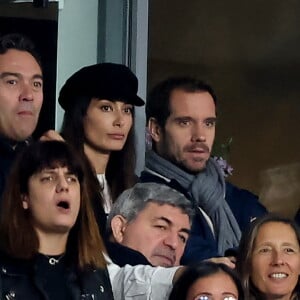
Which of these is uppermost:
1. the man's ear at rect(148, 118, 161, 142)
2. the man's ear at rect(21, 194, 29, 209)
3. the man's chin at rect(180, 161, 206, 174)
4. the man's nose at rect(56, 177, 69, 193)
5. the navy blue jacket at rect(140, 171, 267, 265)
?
the man's ear at rect(148, 118, 161, 142)

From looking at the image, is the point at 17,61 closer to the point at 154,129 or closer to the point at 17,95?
the point at 17,95

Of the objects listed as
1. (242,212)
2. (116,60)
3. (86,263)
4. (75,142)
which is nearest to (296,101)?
(116,60)

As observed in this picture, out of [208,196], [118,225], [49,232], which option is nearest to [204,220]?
[208,196]

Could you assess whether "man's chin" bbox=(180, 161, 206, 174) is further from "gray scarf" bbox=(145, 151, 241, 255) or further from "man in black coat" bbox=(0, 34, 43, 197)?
"man in black coat" bbox=(0, 34, 43, 197)

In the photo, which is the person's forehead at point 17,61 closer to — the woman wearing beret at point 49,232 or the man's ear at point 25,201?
the woman wearing beret at point 49,232

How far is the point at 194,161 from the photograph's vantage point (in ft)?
19.9

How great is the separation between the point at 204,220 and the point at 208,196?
0.12 meters

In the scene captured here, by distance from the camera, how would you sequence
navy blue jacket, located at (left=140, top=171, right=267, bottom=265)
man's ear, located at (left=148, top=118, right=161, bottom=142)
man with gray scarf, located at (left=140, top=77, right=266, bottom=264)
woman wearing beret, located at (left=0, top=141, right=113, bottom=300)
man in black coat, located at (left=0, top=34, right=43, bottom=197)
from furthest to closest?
1. man's ear, located at (left=148, top=118, right=161, bottom=142)
2. man with gray scarf, located at (left=140, top=77, right=266, bottom=264)
3. navy blue jacket, located at (left=140, top=171, right=267, bottom=265)
4. man in black coat, located at (left=0, top=34, right=43, bottom=197)
5. woman wearing beret, located at (left=0, top=141, right=113, bottom=300)

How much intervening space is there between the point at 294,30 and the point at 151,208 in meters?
3.04

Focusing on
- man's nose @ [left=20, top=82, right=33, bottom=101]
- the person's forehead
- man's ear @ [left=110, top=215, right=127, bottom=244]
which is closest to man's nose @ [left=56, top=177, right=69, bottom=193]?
man's ear @ [left=110, top=215, right=127, bottom=244]

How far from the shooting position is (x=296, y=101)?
326 inches

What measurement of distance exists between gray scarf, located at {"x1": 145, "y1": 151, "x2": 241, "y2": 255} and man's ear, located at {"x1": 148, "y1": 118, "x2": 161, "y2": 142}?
75 mm

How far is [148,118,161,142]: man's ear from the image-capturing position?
6176mm

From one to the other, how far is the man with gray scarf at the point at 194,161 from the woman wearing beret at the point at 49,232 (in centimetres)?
97
